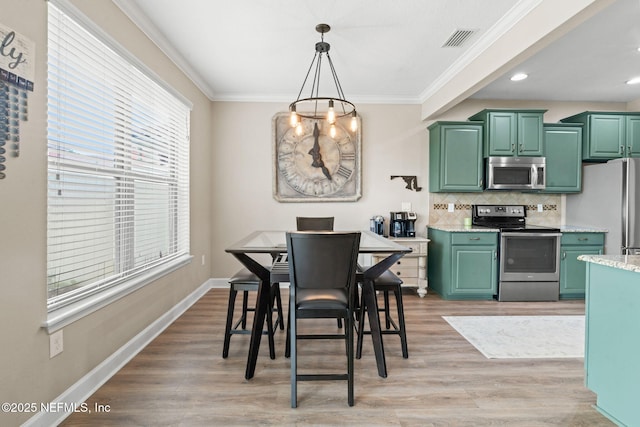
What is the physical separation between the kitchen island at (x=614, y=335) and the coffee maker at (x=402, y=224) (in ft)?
7.86

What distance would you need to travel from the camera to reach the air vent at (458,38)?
2.70 m

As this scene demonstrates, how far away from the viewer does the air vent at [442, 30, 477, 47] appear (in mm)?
2699

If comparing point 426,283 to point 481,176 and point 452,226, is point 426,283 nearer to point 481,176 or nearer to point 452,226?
point 452,226

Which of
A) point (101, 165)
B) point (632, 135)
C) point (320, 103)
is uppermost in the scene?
point (320, 103)

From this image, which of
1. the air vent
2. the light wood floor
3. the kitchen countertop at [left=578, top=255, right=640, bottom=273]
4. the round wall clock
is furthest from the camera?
the round wall clock

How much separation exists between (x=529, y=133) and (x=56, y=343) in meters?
4.84

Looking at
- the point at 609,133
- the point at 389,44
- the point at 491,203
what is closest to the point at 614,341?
the point at 389,44

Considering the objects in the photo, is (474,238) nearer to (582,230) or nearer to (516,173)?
(516,173)

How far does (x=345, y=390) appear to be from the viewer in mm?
2033

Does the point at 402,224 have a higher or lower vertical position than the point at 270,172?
lower

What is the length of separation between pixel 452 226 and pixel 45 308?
4.19 meters

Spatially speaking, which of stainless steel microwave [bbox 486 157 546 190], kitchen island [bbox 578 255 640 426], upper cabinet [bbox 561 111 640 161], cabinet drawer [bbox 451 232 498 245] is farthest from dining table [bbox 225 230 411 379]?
upper cabinet [bbox 561 111 640 161]

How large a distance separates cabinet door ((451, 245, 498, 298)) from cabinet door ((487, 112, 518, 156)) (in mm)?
1223

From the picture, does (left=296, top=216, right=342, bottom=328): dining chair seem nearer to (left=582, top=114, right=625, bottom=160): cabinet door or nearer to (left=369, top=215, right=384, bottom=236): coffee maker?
(left=369, top=215, right=384, bottom=236): coffee maker
